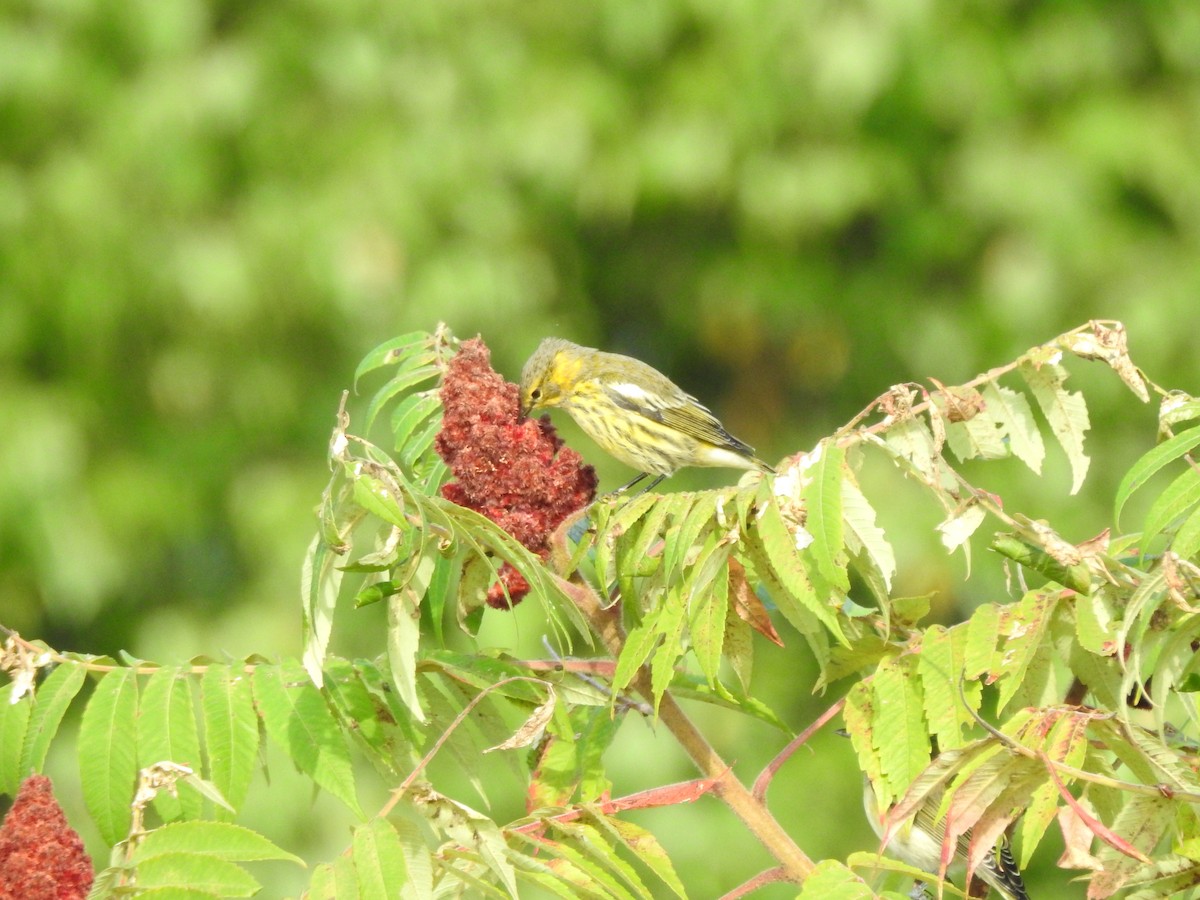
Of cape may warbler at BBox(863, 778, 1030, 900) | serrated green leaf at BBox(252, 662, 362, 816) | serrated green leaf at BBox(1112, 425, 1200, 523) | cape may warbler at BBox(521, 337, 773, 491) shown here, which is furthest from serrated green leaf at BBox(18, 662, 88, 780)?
cape may warbler at BBox(521, 337, 773, 491)

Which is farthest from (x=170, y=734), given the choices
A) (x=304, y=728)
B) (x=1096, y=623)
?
(x=1096, y=623)

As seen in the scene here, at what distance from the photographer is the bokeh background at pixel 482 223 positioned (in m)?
6.86

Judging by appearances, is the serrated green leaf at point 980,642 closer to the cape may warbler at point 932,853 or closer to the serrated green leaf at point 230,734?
the serrated green leaf at point 230,734

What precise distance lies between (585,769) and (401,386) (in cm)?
72

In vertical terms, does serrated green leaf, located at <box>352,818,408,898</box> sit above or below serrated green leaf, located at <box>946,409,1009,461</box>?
below

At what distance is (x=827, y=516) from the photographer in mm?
2008

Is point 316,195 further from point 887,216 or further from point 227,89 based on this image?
point 887,216

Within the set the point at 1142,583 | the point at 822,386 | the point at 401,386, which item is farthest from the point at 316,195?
the point at 1142,583

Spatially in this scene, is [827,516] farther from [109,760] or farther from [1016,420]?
[109,760]

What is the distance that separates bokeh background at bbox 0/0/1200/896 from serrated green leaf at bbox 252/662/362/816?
4284 millimetres

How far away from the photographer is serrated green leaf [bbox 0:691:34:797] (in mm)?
2268

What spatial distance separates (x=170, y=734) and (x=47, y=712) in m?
0.22

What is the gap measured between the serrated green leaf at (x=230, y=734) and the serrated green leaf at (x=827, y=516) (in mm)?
831

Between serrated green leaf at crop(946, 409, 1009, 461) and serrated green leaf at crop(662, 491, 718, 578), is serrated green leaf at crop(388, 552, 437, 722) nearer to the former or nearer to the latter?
serrated green leaf at crop(662, 491, 718, 578)
